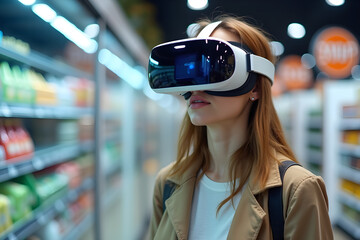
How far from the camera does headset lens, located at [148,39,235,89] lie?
43.1 inches

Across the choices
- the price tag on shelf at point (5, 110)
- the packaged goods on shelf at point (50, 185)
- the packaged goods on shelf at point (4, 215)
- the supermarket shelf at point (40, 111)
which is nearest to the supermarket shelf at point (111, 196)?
the packaged goods on shelf at point (50, 185)

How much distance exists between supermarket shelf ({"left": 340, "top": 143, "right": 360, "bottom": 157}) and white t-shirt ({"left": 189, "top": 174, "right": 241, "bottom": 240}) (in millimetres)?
4646

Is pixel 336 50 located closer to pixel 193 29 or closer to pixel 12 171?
pixel 193 29

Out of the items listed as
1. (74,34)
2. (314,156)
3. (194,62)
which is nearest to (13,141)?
(74,34)

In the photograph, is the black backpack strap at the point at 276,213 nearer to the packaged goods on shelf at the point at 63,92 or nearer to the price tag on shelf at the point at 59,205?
the price tag on shelf at the point at 59,205

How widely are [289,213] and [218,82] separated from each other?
0.46m

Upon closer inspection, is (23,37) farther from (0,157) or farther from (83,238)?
(83,238)

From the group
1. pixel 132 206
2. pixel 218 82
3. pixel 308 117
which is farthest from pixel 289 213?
pixel 308 117

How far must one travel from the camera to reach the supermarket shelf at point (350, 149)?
5.10 metres

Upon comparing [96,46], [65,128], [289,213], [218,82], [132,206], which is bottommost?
[132,206]

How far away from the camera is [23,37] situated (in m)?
2.67

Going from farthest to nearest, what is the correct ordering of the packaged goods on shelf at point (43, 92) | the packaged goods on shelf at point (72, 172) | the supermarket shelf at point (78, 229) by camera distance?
the packaged goods on shelf at point (72, 172) < the supermarket shelf at point (78, 229) < the packaged goods on shelf at point (43, 92)

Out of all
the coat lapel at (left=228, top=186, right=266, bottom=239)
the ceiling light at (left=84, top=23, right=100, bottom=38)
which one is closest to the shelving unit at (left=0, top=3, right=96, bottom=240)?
the ceiling light at (left=84, top=23, right=100, bottom=38)

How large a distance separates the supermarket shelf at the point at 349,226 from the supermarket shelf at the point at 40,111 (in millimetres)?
4334
